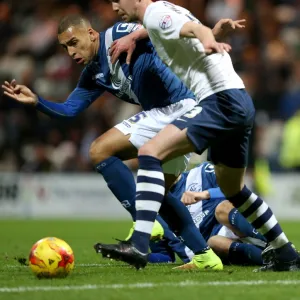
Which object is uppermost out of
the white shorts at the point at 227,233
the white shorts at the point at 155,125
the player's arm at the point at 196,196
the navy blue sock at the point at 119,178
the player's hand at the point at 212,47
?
the player's hand at the point at 212,47

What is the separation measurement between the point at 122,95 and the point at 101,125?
9.49m

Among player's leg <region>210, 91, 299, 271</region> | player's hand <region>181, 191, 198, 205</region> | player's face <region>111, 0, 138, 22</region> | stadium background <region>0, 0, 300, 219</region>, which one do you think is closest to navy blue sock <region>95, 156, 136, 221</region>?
player's hand <region>181, 191, 198, 205</region>

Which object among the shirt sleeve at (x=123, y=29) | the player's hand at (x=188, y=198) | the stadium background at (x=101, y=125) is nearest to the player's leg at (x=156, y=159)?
the player's hand at (x=188, y=198)

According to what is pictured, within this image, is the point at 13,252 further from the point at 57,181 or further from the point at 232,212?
the point at 57,181

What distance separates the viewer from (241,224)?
6.61 metres

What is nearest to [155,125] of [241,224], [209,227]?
[241,224]

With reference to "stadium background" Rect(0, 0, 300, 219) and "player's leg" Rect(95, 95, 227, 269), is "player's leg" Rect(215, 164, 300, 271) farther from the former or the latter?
"stadium background" Rect(0, 0, 300, 219)

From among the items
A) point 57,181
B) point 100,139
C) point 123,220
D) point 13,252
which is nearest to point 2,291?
point 100,139

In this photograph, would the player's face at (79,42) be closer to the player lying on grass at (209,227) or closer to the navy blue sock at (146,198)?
the player lying on grass at (209,227)

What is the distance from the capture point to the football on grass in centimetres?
533

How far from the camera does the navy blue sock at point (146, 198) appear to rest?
17.4 feet

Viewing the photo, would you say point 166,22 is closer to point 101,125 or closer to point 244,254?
point 244,254

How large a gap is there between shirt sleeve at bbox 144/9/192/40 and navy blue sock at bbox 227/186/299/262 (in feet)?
4.10

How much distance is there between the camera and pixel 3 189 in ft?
52.4
